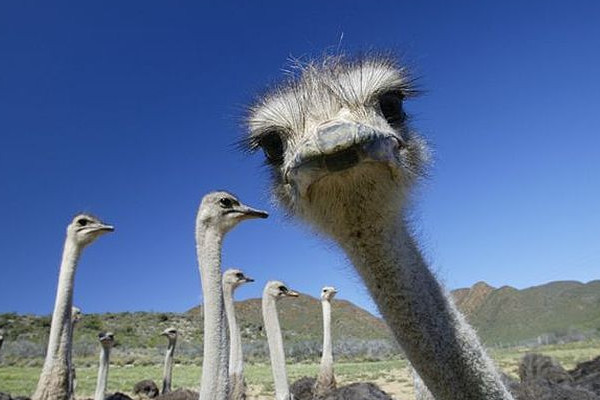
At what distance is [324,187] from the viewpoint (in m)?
1.88

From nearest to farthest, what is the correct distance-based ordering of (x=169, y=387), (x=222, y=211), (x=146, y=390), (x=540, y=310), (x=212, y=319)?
(x=212, y=319)
(x=222, y=211)
(x=169, y=387)
(x=146, y=390)
(x=540, y=310)

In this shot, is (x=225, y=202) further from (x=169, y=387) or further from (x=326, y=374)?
(x=169, y=387)

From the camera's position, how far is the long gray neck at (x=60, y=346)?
492 cm

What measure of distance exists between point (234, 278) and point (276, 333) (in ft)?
5.01

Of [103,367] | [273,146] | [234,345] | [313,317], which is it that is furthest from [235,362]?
[313,317]

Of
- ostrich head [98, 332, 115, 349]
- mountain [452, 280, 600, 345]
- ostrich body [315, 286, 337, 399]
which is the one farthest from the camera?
mountain [452, 280, 600, 345]

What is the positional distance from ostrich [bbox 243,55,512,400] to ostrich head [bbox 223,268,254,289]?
6615mm

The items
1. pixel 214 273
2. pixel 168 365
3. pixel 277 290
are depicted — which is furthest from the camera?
pixel 168 365

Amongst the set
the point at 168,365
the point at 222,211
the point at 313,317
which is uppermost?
the point at 313,317

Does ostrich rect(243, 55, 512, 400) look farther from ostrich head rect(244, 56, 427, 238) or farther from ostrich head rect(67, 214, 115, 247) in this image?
ostrich head rect(67, 214, 115, 247)

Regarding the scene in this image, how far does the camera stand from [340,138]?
166 centimetres

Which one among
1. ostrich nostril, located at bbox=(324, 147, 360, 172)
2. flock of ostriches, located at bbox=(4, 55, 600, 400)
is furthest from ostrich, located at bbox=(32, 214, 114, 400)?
ostrich nostril, located at bbox=(324, 147, 360, 172)

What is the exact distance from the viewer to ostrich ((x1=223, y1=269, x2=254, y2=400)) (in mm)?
6297

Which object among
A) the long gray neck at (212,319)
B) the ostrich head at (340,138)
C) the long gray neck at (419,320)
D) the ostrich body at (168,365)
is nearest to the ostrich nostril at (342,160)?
the ostrich head at (340,138)
